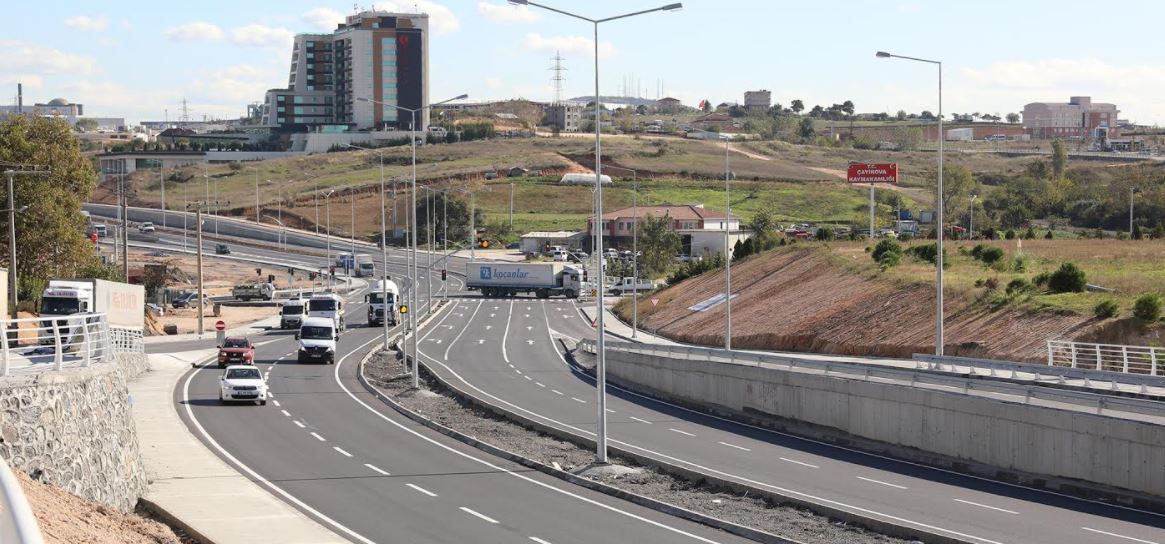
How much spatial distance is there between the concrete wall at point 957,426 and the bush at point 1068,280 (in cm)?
1745

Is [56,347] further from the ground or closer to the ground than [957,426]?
further from the ground

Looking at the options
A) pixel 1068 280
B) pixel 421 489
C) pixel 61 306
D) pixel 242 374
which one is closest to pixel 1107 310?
pixel 1068 280

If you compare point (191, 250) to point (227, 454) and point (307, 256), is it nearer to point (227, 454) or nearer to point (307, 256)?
point (307, 256)

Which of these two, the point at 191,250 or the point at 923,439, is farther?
the point at 191,250

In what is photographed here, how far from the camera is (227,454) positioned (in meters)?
32.6

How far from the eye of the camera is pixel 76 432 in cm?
1977

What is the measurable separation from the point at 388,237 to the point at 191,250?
2663 cm

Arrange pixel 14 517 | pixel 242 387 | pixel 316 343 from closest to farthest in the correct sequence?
pixel 14 517
pixel 242 387
pixel 316 343

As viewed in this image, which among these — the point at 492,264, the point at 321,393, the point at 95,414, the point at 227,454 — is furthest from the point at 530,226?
the point at 95,414

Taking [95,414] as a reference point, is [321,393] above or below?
below

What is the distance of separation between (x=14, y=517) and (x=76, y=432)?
47.4 feet

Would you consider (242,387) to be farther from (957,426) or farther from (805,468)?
(957,426)

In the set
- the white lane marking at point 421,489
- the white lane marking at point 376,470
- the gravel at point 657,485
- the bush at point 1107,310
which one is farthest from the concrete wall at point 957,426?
the bush at point 1107,310

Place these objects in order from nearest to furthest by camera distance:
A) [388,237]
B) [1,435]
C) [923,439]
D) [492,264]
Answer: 1. [1,435]
2. [923,439]
3. [492,264]
4. [388,237]
